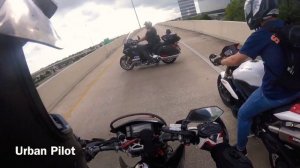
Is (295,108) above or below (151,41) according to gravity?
above

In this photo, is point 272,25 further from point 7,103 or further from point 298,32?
point 7,103

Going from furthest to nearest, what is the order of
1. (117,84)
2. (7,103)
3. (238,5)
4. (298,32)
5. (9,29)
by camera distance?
(238,5) → (117,84) → (298,32) → (7,103) → (9,29)

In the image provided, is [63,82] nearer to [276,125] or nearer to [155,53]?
[155,53]

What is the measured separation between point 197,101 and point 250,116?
14.2 feet

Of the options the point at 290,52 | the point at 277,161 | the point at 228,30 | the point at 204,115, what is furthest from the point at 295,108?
the point at 228,30

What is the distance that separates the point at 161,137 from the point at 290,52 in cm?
161

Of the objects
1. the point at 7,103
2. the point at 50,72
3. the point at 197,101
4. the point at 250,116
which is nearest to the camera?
the point at 7,103

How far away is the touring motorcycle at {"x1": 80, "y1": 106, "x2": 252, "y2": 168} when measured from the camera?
111 inches

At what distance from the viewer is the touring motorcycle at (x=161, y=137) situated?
281cm

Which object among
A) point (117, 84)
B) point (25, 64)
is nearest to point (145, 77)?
point (117, 84)

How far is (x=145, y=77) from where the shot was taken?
1387 centimetres

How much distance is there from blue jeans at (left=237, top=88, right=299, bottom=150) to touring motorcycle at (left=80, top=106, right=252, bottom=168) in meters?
1.17

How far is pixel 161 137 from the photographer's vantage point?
9.62 feet

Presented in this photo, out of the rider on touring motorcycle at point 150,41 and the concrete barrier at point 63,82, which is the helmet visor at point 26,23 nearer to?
the concrete barrier at point 63,82
